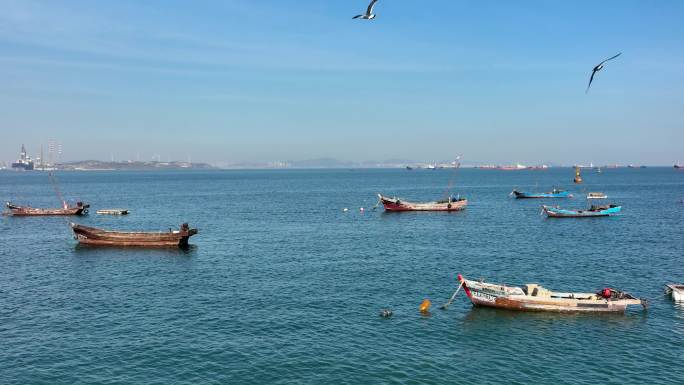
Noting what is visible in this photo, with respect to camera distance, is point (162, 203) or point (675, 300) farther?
point (162, 203)

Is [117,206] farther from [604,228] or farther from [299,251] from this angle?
[604,228]

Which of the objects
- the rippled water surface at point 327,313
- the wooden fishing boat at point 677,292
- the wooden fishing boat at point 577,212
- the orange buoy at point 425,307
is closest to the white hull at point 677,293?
the wooden fishing boat at point 677,292

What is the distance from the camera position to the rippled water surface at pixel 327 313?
3173cm

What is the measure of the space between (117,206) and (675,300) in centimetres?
13168

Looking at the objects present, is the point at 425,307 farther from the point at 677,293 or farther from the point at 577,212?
the point at 577,212

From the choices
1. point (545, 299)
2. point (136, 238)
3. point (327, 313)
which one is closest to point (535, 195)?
point (136, 238)

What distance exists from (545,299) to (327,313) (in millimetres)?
17692

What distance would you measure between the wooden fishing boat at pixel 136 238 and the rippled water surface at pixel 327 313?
2.23 metres

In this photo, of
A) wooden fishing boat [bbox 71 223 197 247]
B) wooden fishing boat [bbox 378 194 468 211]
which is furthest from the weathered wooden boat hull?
wooden fishing boat [bbox 71 223 197 247]

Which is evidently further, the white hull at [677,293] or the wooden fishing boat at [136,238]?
the wooden fishing boat at [136,238]

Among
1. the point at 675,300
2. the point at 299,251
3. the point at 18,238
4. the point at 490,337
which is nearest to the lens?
the point at 490,337

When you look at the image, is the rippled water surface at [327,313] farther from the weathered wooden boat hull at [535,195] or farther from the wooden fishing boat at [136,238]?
the weathered wooden boat hull at [535,195]

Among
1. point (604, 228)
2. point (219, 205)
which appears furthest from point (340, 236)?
point (219, 205)

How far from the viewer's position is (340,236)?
82.4 metres
